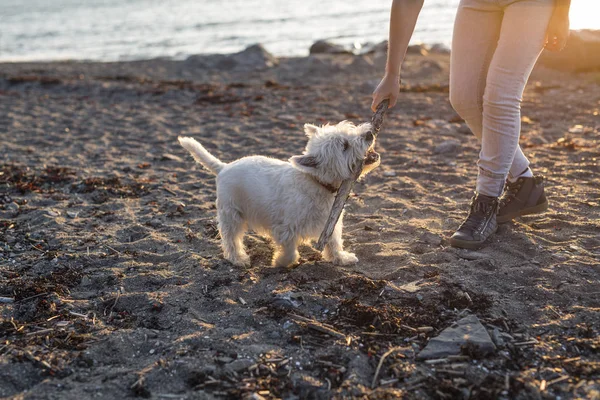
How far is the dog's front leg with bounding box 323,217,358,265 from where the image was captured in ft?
13.8

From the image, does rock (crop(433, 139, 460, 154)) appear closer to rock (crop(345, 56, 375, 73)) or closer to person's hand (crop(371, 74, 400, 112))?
person's hand (crop(371, 74, 400, 112))

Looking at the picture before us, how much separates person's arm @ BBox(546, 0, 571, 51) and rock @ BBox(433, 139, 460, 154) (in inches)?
120

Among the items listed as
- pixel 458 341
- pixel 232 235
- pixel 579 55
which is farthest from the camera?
pixel 579 55

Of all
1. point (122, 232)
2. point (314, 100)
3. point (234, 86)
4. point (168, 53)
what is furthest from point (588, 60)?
point (168, 53)

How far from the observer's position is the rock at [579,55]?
1074 centimetres

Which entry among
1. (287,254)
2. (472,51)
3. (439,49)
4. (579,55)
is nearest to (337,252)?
(287,254)

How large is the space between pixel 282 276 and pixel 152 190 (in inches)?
101

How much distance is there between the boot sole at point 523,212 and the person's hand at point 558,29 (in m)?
1.35

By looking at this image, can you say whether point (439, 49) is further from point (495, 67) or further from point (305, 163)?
point (305, 163)

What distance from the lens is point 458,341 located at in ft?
9.71

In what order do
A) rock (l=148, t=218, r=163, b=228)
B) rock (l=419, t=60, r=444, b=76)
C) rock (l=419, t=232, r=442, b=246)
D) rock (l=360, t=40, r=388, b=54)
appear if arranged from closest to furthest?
1. rock (l=419, t=232, r=442, b=246)
2. rock (l=148, t=218, r=163, b=228)
3. rock (l=419, t=60, r=444, b=76)
4. rock (l=360, t=40, r=388, b=54)

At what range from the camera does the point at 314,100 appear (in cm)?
988

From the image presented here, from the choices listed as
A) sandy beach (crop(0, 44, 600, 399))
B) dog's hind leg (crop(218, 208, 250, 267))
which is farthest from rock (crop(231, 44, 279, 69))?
dog's hind leg (crop(218, 208, 250, 267))

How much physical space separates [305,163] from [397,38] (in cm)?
114
